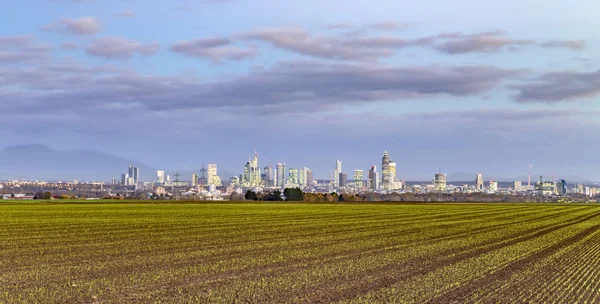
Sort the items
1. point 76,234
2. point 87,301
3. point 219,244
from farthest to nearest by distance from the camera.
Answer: point 76,234, point 219,244, point 87,301

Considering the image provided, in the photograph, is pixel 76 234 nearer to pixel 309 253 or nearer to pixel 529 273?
pixel 309 253

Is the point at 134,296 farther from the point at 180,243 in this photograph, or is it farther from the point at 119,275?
the point at 180,243

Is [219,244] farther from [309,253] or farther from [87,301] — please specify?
[87,301]

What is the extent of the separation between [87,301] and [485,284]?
467 inches

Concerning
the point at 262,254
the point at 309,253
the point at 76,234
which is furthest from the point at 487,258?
the point at 76,234

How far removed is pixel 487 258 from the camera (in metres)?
30.0

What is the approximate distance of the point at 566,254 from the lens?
3253 centimetres

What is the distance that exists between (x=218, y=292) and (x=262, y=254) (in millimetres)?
10312

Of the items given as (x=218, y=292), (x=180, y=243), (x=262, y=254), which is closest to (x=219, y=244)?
(x=180, y=243)

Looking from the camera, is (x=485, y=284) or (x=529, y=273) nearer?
(x=485, y=284)

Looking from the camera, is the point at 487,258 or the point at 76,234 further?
the point at 76,234

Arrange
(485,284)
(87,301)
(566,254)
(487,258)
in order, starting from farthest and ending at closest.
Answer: (566,254) → (487,258) → (485,284) → (87,301)

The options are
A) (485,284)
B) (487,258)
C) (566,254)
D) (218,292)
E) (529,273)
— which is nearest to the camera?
(218,292)

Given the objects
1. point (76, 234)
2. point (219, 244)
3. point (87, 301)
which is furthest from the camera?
point (76, 234)
